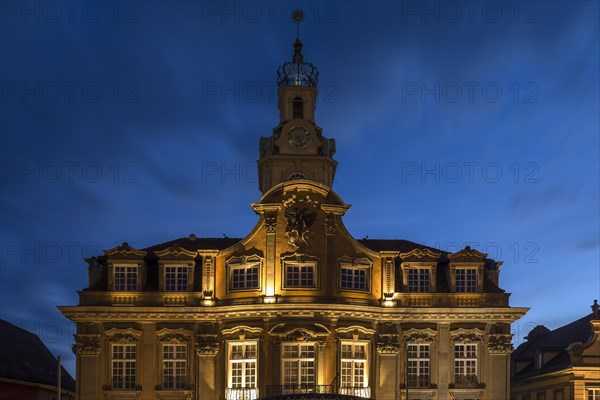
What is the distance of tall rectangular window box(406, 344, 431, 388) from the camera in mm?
66312

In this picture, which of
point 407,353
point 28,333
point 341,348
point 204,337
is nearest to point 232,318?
point 204,337

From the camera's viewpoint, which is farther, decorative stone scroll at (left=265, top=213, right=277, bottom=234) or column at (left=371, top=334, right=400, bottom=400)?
decorative stone scroll at (left=265, top=213, right=277, bottom=234)

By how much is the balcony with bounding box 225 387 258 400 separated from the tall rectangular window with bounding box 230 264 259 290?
658 cm

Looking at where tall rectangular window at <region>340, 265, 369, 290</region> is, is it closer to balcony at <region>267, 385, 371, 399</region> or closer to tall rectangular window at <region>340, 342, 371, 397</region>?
tall rectangular window at <region>340, 342, 371, 397</region>

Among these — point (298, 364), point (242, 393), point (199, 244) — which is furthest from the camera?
point (199, 244)

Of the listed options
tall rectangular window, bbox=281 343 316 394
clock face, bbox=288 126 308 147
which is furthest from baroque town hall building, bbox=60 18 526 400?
clock face, bbox=288 126 308 147

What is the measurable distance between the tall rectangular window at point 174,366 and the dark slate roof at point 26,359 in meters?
13.4

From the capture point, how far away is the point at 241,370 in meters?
65.4

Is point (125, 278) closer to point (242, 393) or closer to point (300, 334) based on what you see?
point (242, 393)

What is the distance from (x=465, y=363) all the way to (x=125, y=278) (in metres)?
23.2

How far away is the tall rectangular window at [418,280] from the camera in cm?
6781

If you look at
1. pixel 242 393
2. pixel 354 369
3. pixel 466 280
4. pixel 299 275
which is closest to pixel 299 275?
pixel 299 275

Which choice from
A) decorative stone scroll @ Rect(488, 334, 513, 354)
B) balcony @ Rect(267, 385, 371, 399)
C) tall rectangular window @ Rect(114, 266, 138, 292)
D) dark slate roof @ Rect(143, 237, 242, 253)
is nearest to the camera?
balcony @ Rect(267, 385, 371, 399)

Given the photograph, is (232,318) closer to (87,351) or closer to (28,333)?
(87,351)
